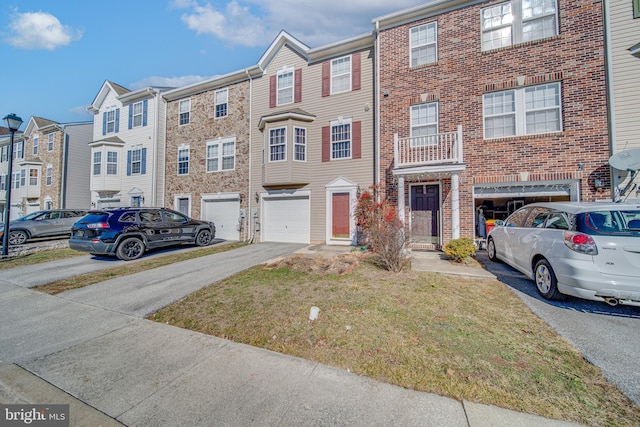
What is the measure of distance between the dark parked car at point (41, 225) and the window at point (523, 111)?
19.9 metres

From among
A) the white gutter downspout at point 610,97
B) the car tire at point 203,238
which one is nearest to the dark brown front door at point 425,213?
the white gutter downspout at point 610,97

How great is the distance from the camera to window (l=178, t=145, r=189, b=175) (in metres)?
16.4

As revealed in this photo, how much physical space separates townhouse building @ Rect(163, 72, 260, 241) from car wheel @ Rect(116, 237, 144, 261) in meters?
5.31

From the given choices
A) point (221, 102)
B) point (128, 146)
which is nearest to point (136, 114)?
point (128, 146)

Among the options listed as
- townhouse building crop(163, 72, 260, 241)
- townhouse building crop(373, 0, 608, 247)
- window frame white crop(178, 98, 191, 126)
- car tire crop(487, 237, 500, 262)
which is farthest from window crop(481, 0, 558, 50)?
window frame white crop(178, 98, 191, 126)

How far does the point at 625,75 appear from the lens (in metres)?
8.00

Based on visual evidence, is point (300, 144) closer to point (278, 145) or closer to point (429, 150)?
point (278, 145)

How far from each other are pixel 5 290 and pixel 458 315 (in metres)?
9.53

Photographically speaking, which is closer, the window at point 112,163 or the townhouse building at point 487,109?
the townhouse building at point 487,109

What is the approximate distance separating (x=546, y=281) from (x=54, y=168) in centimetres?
3073

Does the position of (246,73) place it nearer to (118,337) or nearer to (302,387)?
(118,337)

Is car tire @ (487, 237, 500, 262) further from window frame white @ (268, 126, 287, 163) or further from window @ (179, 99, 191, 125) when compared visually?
window @ (179, 99, 191, 125)

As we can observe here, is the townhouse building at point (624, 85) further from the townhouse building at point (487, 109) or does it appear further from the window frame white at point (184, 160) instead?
the window frame white at point (184, 160)

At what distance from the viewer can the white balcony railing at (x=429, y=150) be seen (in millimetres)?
9297
